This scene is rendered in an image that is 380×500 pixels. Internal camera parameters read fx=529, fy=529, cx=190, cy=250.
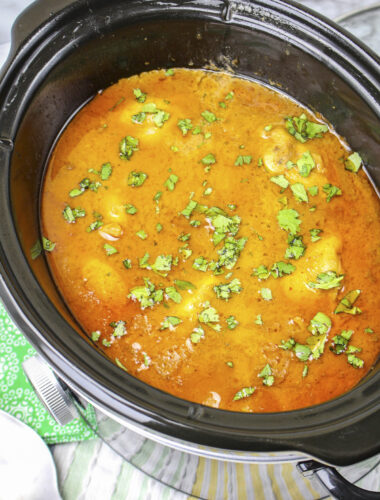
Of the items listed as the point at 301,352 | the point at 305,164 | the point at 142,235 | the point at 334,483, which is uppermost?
the point at 305,164

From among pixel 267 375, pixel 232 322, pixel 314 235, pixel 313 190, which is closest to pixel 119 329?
pixel 232 322

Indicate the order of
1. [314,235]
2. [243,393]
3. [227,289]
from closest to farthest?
[243,393] → [227,289] → [314,235]

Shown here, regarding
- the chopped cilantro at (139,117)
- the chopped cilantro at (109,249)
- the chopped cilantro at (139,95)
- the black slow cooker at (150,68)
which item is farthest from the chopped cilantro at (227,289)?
the chopped cilantro at (139,95)

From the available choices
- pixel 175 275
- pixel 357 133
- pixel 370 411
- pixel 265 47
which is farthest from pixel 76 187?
pixel 370 411

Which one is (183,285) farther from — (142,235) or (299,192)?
(299,192)

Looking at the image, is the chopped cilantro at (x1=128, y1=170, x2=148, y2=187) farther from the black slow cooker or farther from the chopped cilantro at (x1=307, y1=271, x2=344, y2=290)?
the chopped cilantro at (x1=307, y1=271, x2=344, y2=290)

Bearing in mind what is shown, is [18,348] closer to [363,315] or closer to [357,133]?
[363,315]

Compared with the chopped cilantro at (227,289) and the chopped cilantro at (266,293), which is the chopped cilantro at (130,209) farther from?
the chopped cilantro at (266,293)
